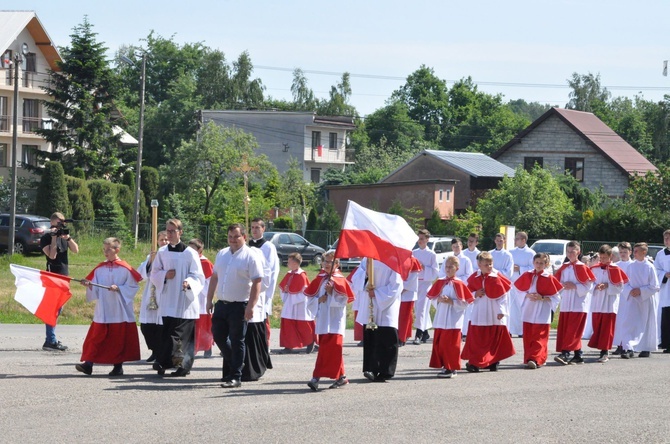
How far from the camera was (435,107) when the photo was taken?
101062mm

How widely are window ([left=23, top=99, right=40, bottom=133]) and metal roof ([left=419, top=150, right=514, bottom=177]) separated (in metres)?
24.9

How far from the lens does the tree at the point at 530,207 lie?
46.1m

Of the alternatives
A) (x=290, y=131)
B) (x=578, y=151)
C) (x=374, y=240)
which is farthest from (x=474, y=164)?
(x=374, y=240)

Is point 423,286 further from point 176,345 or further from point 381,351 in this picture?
point 176,345

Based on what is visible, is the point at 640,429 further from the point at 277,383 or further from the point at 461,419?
the point at 277,383

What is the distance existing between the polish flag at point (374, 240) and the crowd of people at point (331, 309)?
243mm

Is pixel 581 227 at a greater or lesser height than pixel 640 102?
lesser

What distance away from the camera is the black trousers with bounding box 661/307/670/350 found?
18.5 m

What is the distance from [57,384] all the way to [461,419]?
4.80m

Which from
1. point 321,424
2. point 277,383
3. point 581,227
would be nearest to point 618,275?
point 277,383

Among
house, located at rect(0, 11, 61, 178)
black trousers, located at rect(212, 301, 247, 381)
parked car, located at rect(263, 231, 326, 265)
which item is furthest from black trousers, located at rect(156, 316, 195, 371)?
house, located at rect(0, 11, 61, 178)

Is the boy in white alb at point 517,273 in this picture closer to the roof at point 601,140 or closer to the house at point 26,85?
the roof at point 601,140

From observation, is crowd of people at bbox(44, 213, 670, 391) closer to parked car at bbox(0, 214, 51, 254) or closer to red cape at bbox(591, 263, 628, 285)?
red cape at bbox(591, 263, 628, 285)

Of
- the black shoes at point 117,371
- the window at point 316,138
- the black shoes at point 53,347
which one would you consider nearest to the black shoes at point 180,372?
the black shoes at point 117,371
